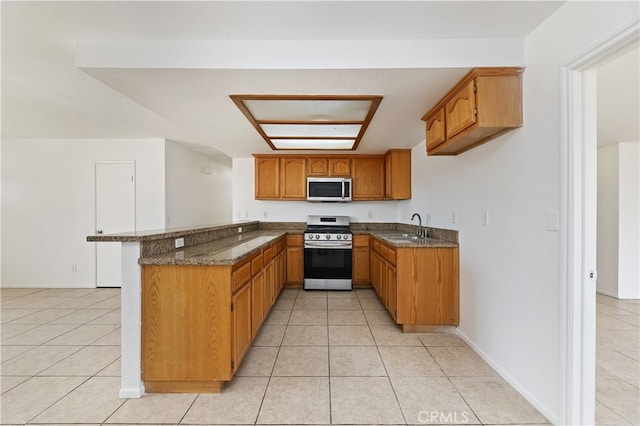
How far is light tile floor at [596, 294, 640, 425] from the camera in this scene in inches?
62.2

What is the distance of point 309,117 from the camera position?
9.29ft

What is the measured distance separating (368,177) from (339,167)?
530mm

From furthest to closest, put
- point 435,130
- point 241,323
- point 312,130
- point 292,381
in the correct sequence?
point 312,130, point 435,130, point 241,323, point 292,381

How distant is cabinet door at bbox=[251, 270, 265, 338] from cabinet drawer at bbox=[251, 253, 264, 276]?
0.05m

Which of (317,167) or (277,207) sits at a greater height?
(317,167)

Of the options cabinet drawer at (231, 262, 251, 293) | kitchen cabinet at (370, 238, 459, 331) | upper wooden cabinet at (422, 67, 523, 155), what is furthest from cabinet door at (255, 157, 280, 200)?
upper wooden cabinet at (422, 67, 523, 155)

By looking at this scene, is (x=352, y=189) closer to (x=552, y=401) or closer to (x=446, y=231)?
(x=446, y=231)

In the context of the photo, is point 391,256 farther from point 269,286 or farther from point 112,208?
point 112,208

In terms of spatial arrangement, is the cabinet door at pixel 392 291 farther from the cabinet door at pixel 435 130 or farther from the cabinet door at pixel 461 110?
the cabinet door at pixel 461 110

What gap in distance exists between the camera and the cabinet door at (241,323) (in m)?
1.85

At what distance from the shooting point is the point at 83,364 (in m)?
2.13

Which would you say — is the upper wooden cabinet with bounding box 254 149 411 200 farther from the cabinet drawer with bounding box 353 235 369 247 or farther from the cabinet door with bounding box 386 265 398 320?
the cabinet door with bounding box 386 265 398 320

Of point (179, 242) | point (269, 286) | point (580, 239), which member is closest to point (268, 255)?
point (269, 286)

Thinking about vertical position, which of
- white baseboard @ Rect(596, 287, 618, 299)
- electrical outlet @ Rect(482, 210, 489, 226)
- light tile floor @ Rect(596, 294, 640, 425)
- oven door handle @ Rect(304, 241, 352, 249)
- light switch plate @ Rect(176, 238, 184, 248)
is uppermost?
electrical outlet @ Rect(482, 210, 489, 226)
